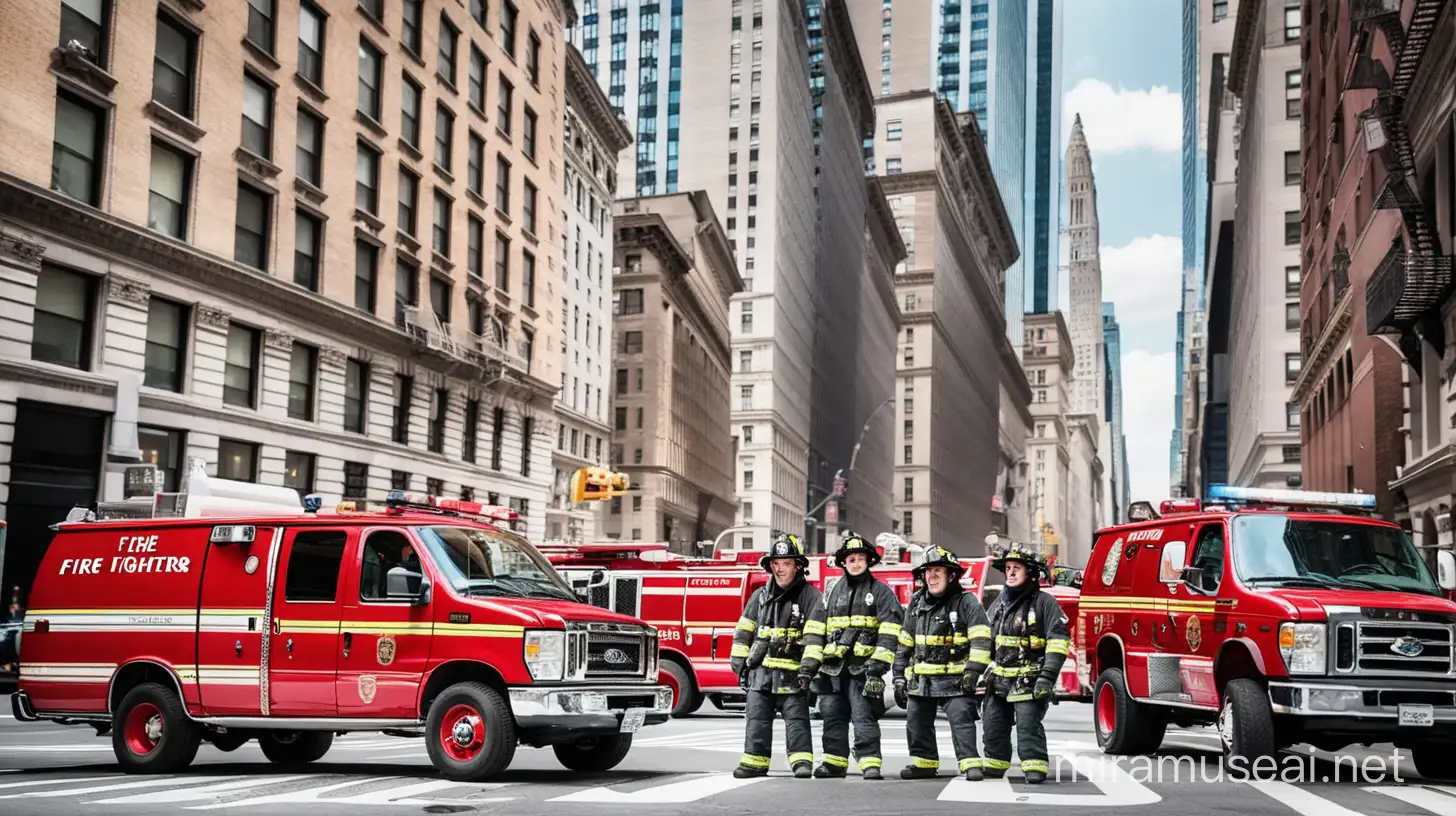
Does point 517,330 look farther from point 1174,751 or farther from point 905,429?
point 905,429

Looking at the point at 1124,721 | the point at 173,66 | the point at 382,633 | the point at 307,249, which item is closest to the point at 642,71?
the point at 307,249

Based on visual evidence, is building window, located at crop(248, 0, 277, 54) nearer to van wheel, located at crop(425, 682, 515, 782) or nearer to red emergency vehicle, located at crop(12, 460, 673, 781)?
red emergency vehicle, located at crop(12, 460, 673, 781)

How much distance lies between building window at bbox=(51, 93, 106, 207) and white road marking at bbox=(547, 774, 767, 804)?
23.0m

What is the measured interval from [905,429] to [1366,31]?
450 ft

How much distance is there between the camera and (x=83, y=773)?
13.6m

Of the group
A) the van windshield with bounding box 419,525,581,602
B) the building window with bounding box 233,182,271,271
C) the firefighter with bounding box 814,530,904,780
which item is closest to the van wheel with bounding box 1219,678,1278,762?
the firefighter with bounding box 814,530,904,780

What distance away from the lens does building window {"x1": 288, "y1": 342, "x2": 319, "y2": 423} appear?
38.5 meters

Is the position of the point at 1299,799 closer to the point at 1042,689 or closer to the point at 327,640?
the point at 1042,689

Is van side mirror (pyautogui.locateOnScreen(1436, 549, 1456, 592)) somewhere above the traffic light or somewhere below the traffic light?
below

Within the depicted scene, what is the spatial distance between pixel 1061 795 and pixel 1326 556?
408cm

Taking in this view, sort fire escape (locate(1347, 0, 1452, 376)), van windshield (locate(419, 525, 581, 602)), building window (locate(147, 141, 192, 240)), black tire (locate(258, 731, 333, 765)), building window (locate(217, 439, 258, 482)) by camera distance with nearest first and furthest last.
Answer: van windshield (locate(419, 525, 581, 602))
black tire (locate(258, 731, 333, 765))
fire escape (locate(1347, 0, 1452, 376))
building window (locate(147, 141, 192, 240))
building window (locate(217, 439, 258, 482))

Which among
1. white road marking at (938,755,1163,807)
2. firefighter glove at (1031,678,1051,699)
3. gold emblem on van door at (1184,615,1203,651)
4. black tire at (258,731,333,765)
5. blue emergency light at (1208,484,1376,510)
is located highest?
blue emergency light at (1208,484,1376,510)

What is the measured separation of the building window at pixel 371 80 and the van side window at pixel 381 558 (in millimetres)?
31367

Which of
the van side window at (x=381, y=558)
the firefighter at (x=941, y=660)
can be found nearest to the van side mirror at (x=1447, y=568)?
the firefighter at (x=941, y=660)
